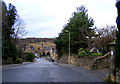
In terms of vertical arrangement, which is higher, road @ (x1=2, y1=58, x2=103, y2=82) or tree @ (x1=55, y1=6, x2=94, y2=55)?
tree @ (x1=55, y1=6, x2=94, y2=55)

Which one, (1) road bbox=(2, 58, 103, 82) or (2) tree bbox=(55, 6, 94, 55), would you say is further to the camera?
(2) tree bbox=(55, 6, 94, 55)

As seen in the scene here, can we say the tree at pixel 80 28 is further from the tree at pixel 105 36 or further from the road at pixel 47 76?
the road at pixel 47 76

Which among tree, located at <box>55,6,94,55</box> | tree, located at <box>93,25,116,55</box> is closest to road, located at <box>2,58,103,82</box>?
tree, located at <box>93,25,116,55</box>

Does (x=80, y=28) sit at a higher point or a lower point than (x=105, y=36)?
higher

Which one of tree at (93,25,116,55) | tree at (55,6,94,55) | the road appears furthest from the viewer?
tree at (55,6,94,55)

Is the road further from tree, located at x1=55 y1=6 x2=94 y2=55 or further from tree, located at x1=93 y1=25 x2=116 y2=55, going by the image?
tree, located at x1=55 y1=6 x2=94 y2=55

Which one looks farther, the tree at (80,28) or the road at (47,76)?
the tree at (80,28)

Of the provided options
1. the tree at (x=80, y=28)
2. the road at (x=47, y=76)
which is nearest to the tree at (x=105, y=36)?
the tree at (x=80, y=28)

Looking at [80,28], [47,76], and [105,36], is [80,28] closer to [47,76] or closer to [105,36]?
[105,36]

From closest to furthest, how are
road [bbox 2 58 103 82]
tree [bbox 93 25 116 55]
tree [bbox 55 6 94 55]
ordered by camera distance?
road [bbox 2 58 103 82]
tree [bbox 93 25 116 55]
tree [bbox 55 6 94 55]

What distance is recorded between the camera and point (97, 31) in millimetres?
26500

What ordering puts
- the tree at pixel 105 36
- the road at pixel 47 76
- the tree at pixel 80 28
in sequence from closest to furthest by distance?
1. the road at pixel 47 76
2. the tree at pixel 105 36
3. the tree at pixel 80 28

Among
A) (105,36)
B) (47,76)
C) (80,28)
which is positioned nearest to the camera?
(47,76)

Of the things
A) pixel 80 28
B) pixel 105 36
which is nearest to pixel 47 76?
pixel 105 36
